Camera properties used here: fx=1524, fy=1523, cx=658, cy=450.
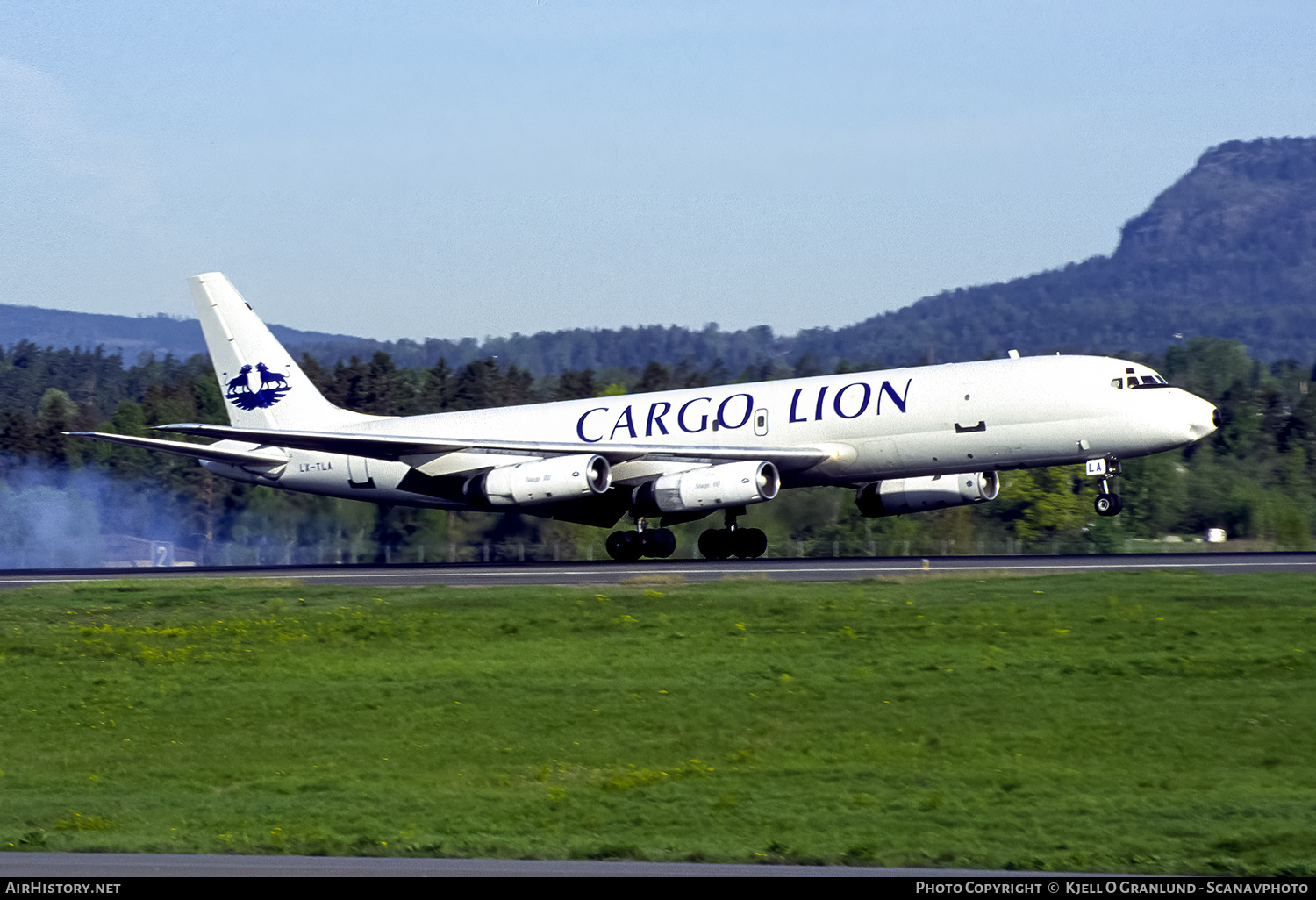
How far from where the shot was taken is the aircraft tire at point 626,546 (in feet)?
128

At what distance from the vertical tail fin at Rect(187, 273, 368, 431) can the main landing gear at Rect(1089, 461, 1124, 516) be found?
22.9 meters

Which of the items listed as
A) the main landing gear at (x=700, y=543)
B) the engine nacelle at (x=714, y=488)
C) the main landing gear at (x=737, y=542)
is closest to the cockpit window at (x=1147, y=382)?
the engine nacelle at (x=714, y=488)

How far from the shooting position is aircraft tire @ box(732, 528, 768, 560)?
39.5 meters

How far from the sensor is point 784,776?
49.2 ft

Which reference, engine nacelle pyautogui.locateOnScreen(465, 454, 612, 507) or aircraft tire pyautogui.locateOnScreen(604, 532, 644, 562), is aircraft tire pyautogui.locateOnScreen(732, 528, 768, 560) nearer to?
aircraft tire pyautogui.locateOnScreen(604, 532, 644, 562)

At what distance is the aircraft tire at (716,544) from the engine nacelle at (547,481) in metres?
3.65

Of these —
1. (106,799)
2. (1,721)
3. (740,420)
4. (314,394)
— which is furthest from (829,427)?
(106,799)

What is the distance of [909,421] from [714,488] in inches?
188

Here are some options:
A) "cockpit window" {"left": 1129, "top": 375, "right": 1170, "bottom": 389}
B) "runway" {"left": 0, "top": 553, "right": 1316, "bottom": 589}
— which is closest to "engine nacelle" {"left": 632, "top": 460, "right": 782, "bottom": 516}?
"runway" {"left": 0, "top": 553, "right": 1316, "bottom": 589}

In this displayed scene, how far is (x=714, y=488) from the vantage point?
35406 millimetres

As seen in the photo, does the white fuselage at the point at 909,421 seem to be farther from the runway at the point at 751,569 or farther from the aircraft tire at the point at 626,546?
the runway at the point at 751,569

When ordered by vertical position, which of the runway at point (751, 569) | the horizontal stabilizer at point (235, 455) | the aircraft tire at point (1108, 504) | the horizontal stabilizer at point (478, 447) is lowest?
the runway at point (751, 569)

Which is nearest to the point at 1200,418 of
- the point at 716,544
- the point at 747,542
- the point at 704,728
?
the point at 747,542

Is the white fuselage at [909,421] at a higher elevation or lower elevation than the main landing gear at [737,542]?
higher
